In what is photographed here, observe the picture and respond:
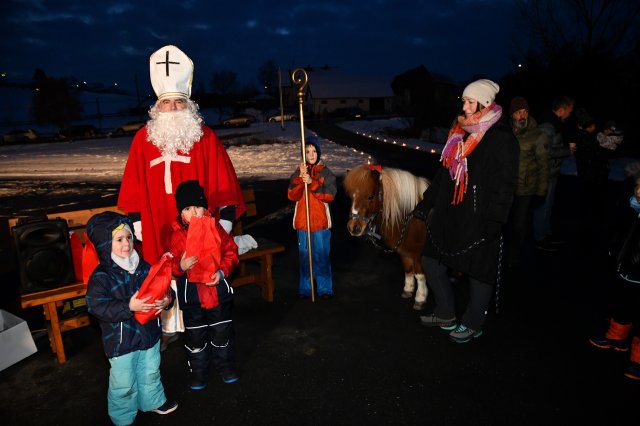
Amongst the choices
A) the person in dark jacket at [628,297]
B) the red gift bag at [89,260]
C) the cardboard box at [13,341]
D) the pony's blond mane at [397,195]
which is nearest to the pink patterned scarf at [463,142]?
the pony's blond mane at [397,195]

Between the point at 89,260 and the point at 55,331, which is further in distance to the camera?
the point at 55,331

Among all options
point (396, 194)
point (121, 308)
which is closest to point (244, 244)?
point (396, 194)

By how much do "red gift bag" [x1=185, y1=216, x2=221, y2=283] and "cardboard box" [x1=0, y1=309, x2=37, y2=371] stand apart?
215cm

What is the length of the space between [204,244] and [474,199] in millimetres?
2360

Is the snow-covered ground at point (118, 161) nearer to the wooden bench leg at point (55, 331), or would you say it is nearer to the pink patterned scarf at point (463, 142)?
the wooden bench leg at point (55, 331)

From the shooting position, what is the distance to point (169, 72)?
3.68m

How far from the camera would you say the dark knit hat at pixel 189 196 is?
3104 mm

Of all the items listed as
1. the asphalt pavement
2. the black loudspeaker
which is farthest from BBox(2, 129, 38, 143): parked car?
the black loudspeaker

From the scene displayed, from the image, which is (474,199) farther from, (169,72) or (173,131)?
(169,72)

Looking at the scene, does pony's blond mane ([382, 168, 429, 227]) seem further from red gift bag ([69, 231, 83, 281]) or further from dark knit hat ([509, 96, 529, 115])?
red gift bag ([69, 231, 83, 281])

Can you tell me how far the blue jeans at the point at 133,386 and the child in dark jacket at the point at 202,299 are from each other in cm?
37

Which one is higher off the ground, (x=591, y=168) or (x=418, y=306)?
(x=591, y=168)

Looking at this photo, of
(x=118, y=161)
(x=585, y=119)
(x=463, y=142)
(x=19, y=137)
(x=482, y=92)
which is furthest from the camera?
(x=19, y=137)

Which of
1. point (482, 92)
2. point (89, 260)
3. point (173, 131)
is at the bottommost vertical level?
point (89, 260)
